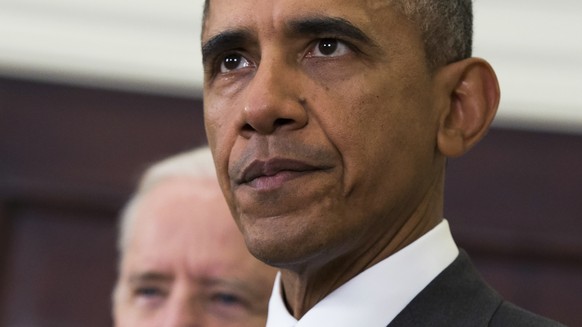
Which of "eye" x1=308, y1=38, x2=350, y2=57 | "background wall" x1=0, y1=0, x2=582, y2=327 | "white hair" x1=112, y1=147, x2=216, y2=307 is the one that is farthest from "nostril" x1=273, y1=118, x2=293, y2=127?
"background wall" x1=0, y1=0, x2=582, y2=327

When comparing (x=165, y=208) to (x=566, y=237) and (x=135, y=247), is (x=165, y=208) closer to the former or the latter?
(x=135, y=247)

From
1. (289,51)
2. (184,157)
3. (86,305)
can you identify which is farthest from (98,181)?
(289,51)

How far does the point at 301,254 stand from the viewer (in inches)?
64.7

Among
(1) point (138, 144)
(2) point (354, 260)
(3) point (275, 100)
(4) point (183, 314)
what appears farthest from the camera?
(1) point (138, 144)

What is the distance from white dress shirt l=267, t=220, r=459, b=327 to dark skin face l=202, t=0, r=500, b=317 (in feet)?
0.10

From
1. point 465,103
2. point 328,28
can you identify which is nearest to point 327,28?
point 328,28

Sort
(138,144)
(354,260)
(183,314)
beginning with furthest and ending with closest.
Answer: (138,144), (183,314), (354,260)

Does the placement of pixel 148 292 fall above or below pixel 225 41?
below

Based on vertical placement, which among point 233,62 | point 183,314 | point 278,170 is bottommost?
point 183,314

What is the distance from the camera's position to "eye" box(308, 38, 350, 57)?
169cm

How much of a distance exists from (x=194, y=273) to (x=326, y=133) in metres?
0.80

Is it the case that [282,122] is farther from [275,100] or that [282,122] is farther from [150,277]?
[150,277]

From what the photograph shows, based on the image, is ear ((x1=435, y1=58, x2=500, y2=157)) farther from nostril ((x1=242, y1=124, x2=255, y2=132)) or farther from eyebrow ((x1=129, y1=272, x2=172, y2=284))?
eyebrow ((x1=129, y1=272, x2=172, y2=284))

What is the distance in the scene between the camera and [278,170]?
1.64m
